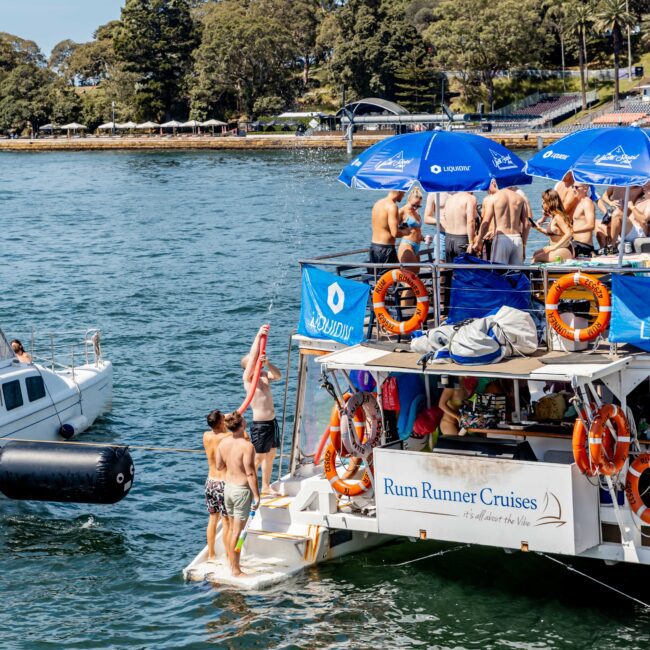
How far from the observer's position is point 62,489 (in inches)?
699

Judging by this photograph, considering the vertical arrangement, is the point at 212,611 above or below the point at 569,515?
below

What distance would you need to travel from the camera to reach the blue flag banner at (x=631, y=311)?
13148 millimetres

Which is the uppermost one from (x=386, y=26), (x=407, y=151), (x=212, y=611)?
(x=386, y=26)

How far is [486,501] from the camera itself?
44.1 ft

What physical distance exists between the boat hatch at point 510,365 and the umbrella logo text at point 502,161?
8.49 feet

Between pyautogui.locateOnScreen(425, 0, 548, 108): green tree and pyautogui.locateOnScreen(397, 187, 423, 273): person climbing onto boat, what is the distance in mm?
119202

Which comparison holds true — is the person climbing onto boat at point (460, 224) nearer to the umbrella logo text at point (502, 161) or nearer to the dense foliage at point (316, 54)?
the umbrella logo text at point (502, 161)

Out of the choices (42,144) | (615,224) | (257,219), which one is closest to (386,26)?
(42,144)

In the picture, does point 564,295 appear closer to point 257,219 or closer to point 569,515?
point 569,515

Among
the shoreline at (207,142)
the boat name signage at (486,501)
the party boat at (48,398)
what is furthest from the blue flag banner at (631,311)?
the shoreline at (207,142)

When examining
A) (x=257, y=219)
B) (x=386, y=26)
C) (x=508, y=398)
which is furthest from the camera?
(x=386, y=26)

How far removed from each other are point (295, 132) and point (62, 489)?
Answer: 12466cm

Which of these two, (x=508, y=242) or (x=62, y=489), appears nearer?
(x=508, y=242)

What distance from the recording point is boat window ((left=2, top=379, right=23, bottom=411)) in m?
21.5
